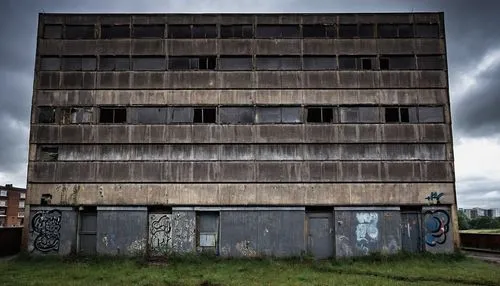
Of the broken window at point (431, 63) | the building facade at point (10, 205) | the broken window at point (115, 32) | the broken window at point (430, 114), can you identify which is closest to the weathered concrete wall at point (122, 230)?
the broken window at point (115, 32)

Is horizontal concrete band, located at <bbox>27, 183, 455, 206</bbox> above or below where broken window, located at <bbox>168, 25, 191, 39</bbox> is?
below

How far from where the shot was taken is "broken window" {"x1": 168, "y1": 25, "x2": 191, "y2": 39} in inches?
1037

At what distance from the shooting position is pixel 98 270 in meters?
20.1

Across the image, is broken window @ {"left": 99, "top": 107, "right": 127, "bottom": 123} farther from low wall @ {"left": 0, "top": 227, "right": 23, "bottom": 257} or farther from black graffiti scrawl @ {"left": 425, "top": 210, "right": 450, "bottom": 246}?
black graffiti scrawl @ {"left": 425, "top": 210, "right": 450, "bottom": 246}

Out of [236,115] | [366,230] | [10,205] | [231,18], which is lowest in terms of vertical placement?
[366,230]

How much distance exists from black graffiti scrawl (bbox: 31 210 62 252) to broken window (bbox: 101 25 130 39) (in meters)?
10.6

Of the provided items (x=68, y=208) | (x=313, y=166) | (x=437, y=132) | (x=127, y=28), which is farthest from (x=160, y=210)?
(x=437, y=132)

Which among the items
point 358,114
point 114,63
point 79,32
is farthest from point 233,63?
point 79,32

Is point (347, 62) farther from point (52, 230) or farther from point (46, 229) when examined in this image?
point (46, 229)

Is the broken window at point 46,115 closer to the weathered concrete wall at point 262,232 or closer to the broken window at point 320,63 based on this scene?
the weathered concrete wall at point 262,232

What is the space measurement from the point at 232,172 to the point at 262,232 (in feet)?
12.2

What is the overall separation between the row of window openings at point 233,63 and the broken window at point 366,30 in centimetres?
145

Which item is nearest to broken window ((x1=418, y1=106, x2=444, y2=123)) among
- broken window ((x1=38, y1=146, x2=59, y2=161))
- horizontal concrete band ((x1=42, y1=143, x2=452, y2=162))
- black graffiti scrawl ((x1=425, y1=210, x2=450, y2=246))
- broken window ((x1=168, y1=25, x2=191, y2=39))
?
horizontal concrete band ((x1=42, y1=143, x2=452, y2=162))

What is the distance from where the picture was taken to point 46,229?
24.5 metres
